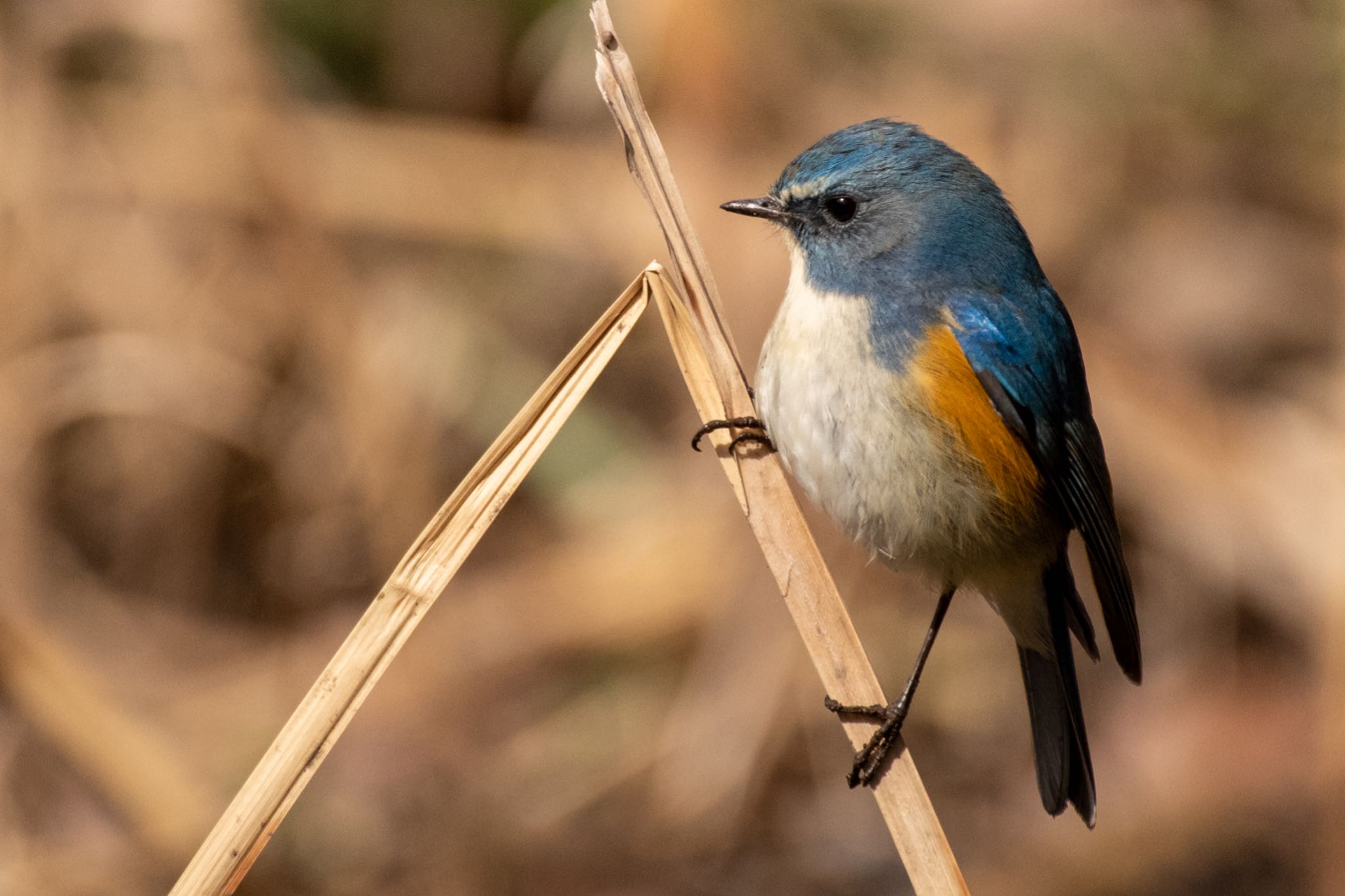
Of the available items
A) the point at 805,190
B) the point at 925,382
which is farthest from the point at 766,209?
the point at 925,382

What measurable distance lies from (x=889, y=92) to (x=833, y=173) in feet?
7.82

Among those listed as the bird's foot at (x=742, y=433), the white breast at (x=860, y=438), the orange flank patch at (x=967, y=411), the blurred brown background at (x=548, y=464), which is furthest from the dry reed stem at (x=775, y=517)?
the blurred brown background at (x=548, y=464)

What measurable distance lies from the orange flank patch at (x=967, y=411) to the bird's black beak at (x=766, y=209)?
0.43 metres

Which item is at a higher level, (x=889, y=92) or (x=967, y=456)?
(x=889, y=92)

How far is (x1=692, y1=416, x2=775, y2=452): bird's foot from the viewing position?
2426mm

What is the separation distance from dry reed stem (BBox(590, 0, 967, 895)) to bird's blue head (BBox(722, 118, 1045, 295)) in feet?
1.70

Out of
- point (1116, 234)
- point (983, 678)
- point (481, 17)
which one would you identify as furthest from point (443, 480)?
point (1116, 234)

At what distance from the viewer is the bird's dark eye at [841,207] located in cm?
287

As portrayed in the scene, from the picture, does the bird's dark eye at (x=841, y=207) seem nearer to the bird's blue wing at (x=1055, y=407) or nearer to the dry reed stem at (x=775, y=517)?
the bird's blue wing at (x=1055, y=407)

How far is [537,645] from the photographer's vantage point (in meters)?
4.79

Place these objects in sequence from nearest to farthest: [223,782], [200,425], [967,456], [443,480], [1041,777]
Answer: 1. [967,456]
2. [1041,777]
3. [223,782]
4. [200,425]
5. [443,480]

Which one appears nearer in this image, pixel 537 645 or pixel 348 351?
pixel 348 351

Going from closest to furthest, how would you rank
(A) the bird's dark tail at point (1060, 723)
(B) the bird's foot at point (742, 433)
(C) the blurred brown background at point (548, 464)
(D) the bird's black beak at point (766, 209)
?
(B) the bird's foot at point (742, 433)
(D) the bird's black beak at point (766, 209)
(A) the bird's dark tail at point (1060, 723)
(C) the blurred brown background at point (548, 464)

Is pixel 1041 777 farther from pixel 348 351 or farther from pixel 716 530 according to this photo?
pixel 348 351
